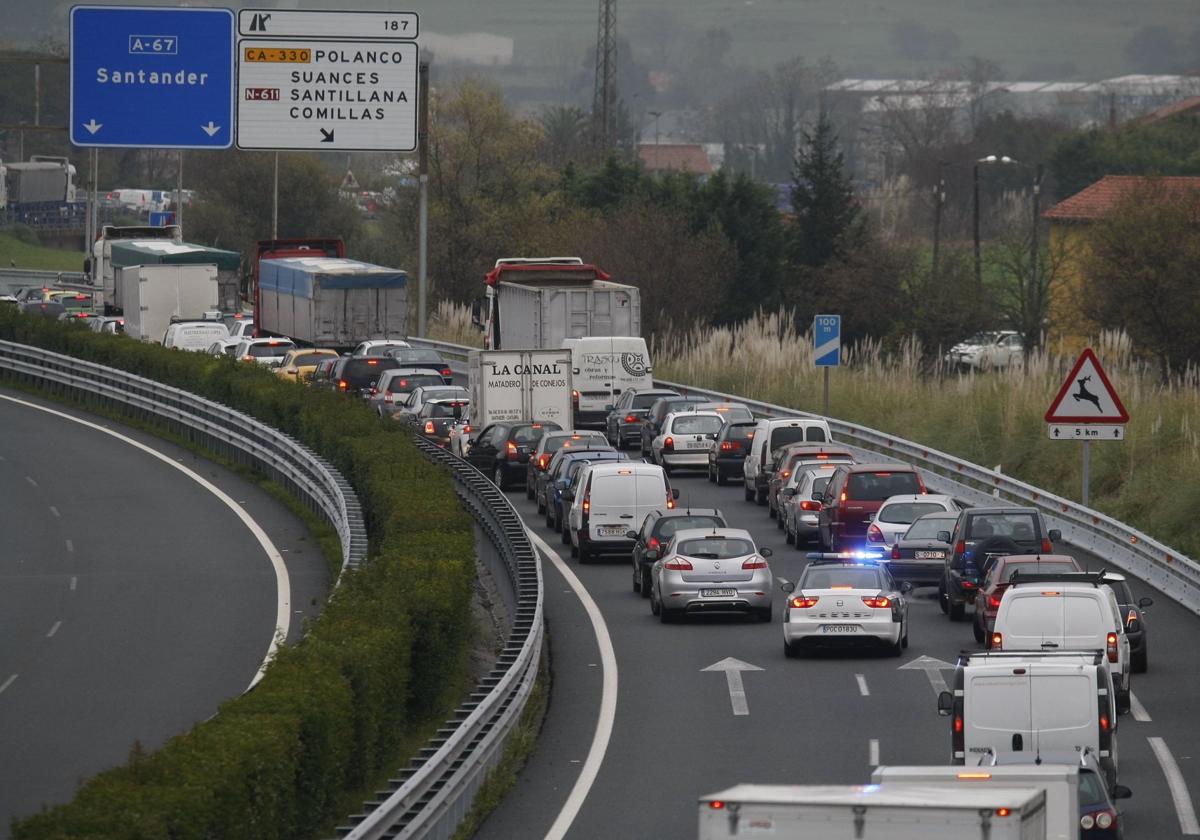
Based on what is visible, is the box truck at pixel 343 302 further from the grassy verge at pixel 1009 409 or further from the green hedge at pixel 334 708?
the green hedge at pixel 334 708

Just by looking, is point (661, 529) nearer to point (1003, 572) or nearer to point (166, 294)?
point (1003, 572)

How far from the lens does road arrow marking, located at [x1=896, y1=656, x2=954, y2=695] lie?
2586cm

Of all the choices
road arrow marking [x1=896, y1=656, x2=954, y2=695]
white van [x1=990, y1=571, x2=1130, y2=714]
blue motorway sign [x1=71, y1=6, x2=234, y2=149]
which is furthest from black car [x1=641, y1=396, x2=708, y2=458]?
white van [x1=990, y1=571, x2=1130, y2=714]

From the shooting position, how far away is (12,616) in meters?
31.0

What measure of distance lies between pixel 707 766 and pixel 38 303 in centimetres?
8122

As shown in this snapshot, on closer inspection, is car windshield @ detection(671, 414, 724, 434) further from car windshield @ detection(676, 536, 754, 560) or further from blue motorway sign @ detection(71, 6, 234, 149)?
car windshield @ detection(676, 536, 754, 560)

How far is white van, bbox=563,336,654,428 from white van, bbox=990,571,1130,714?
30.2 metres

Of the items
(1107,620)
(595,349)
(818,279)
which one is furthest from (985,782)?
(818,279)

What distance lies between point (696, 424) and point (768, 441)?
13.5 feet

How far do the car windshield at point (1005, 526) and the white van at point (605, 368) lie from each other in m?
23.5

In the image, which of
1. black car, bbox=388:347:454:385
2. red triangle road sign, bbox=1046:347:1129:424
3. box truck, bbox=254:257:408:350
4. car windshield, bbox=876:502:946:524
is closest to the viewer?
red triangle road sign, bbox=1046:347:1129:424

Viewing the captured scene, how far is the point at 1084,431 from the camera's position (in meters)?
30.5

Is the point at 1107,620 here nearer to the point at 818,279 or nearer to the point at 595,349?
the point at 595,349

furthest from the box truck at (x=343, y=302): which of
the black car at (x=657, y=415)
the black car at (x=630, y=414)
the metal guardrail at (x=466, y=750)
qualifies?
the metal guardrail at (x=466, y=750)
